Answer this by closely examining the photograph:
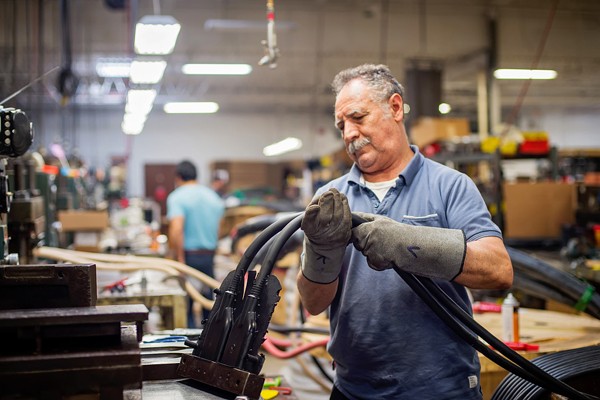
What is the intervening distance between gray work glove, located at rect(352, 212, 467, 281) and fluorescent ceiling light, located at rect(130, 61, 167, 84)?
15.8 ft

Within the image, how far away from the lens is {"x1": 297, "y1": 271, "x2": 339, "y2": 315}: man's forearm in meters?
1.71

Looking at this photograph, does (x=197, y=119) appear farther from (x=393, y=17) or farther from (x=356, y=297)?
(x=356, y=297)

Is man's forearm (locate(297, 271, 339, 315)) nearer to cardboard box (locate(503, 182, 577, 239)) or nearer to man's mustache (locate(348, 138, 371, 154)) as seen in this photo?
man's mustache (locate(348, 138, 371, 154))

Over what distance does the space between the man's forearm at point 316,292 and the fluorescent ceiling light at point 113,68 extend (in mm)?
6700

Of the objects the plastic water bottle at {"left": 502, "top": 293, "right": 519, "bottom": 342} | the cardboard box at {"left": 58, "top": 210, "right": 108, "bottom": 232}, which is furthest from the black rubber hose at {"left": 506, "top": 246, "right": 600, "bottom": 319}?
the cardboard box at {"left": 58, "top": 210, "right": 108, "bottom": 232}

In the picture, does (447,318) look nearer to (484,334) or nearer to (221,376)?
(484,334)

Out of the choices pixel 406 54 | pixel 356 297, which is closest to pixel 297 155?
pixel 406 54

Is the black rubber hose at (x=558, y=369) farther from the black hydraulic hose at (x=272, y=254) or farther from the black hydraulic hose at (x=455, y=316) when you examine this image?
the black hydraulic hose at (x=272, y=254)

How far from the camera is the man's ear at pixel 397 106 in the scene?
182cm

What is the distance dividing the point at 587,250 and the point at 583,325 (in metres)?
2.33

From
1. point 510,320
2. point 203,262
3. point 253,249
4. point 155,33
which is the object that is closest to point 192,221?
point 203,262

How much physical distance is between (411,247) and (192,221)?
387 cm

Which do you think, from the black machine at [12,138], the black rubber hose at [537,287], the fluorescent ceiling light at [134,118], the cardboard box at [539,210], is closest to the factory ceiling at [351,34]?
the fluorescent ceiling light at [134,118]

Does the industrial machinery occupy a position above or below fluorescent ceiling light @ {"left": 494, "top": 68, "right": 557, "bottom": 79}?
below
